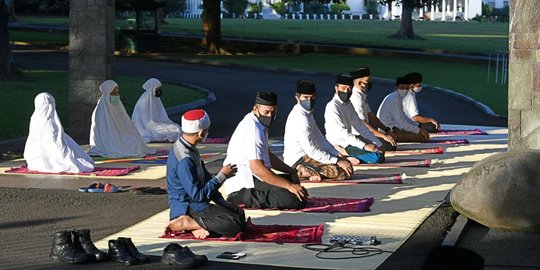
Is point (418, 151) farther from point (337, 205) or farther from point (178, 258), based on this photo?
point (178, 258)

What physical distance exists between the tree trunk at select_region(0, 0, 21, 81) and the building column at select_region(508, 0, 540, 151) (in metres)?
22.2

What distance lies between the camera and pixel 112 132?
19391 mm

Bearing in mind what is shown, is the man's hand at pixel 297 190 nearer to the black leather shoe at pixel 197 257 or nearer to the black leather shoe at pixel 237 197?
the black leather shoe at pixel 237 197

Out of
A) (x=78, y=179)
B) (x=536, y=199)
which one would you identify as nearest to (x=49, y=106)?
(x=78, y=179)

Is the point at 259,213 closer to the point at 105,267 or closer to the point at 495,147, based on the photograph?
the point at 105,267

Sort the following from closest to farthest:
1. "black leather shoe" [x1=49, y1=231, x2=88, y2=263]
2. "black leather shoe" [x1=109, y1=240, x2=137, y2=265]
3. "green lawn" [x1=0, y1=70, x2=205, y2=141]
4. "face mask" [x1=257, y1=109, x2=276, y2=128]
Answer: "black leather shoe" [x1=109, y1=240, x2=137, y2=265], "black leather shoe" [x1=49, y1=231, x2=88, y2=263], "face mask" [x1=257, y1=109, x2=276, y2=128], "green lawn" [x1=0, y1=70, x2=205, y2=141]

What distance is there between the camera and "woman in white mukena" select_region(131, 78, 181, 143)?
21.7 m

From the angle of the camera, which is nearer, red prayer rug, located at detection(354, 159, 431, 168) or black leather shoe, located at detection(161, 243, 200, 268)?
black leather shoe, located at detection(161, 243, 200, 268)

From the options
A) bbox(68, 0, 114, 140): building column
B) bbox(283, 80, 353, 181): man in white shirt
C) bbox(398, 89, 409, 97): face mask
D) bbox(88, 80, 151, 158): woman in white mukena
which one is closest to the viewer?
bbox(283, 80, 353, 181): man in white shirt

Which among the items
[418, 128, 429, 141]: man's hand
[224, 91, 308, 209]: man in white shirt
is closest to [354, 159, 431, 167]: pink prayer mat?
[418, 128, 429, 141]: man's hand

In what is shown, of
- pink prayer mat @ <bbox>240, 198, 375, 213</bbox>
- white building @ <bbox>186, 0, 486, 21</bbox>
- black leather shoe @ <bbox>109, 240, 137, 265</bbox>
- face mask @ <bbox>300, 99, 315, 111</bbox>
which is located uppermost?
white building @ <bbox>186, 0, 486, 21</bbox>

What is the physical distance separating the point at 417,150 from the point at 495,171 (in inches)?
272

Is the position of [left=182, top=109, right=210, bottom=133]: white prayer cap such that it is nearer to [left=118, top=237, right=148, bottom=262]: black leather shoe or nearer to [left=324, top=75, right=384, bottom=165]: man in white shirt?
[left=118, top=237, right=148, bottom=262]: black leather shoe

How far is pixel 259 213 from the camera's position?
1365 cm
